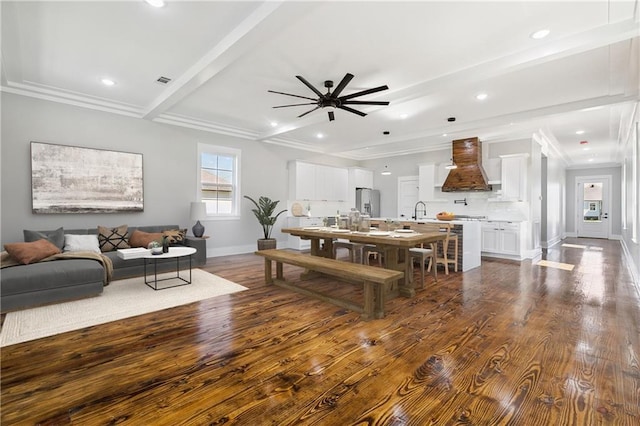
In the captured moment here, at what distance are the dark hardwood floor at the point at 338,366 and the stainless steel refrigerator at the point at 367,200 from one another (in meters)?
5.90

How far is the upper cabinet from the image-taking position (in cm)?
770

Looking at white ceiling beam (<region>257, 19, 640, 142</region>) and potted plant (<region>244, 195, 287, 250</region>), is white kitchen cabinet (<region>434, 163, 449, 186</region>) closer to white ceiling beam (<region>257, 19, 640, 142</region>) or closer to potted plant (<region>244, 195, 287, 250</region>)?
white ceiling beam (<region>257, 19, 640, 142</region>)

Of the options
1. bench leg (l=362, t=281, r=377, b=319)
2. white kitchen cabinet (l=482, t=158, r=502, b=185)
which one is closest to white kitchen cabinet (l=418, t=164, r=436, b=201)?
white kitchen cabinet (l=482, t=158, r=502, b=185)

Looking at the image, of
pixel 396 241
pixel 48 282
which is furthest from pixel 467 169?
pixel 48 282

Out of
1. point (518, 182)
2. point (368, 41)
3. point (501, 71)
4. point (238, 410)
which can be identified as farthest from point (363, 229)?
point (518, 182)

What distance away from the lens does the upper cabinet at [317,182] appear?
25.2ft

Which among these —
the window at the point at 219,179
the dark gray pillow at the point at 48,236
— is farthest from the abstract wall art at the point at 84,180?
the window at the point at 219,179

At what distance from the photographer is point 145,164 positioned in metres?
5.45

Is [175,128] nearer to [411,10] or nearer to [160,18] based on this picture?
[160,18]

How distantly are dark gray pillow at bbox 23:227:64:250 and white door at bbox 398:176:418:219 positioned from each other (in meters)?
7.80

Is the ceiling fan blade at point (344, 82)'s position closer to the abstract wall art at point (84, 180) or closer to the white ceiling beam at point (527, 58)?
the white ceiling beam at point (527, 58)

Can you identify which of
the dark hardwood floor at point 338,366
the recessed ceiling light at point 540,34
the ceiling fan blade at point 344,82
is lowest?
the dark hardwood floor at point 338,366

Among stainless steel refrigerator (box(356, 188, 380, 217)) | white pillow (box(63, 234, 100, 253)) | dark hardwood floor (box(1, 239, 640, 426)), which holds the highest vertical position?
stainless steel refrigerator (box(356, 188, 380, 217))

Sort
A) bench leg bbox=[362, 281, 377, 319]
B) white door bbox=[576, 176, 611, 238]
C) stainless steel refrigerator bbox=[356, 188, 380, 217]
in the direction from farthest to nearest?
white door bbox=[576, 176, 611, 238], stainless steel refrigerator bbox=[356, 188, 380, 217], bench leg bbox=[362, 281, 377, 319]
